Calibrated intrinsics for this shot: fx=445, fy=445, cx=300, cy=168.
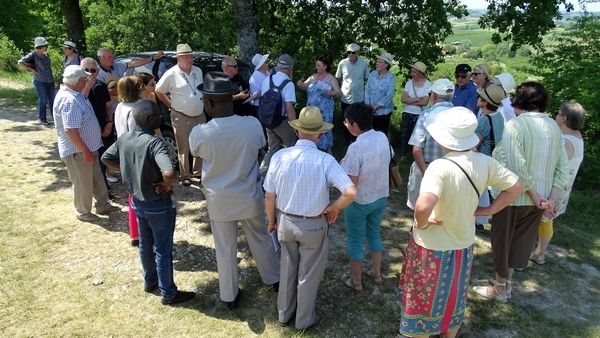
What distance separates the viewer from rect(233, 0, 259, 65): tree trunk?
26.1 feet

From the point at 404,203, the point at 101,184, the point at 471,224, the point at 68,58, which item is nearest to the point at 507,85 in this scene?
the point at 404,203

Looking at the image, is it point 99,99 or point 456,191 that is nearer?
point 456,191

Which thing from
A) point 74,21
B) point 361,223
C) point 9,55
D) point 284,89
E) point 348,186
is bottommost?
point 361,223

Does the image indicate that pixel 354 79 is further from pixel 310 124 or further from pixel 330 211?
pixel 330 211

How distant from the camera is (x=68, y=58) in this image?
7500 millimetres

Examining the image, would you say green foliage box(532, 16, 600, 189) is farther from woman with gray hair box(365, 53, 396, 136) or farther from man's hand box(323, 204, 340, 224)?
man's hand box(323, 204, 340, 224)

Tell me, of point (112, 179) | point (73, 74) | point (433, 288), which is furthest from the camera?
point (112, 179)

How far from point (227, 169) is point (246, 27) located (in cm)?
529

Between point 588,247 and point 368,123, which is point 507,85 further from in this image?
point 368,123

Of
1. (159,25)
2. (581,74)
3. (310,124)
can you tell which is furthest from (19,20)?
(581,74)

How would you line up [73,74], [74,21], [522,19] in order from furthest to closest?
1. [74,21]
2. [522,19]
3. [73,74]

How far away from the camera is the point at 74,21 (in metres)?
10.8

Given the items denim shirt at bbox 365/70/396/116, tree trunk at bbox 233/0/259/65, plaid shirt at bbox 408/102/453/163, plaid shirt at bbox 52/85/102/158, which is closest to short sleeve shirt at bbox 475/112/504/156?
plaid shirt at bbox 408/102/453/163

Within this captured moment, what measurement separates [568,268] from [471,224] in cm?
273
